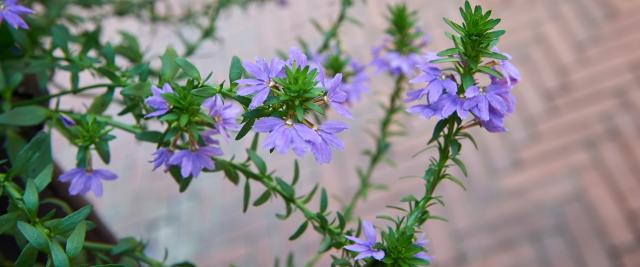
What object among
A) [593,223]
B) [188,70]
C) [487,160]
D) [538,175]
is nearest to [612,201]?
[593,223]

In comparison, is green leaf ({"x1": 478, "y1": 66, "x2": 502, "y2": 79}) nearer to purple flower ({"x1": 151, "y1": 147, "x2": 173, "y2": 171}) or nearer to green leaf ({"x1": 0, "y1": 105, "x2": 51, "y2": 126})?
purple flower ({"x1": 151, "y1": 147, "x2": 173, "y2": 171})

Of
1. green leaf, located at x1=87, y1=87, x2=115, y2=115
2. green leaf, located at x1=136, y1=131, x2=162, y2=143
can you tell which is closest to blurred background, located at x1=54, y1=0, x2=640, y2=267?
green leaf, located at x1=87, y1=87, x2=115, y2=115

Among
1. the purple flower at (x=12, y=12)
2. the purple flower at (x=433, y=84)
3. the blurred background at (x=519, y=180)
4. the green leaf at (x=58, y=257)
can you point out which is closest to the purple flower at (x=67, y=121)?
the purple flower at (x=12, y=12)

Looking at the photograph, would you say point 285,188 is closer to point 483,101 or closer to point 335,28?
point 483,101

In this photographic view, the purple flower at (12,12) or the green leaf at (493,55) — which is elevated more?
the green leaf at (493,55)

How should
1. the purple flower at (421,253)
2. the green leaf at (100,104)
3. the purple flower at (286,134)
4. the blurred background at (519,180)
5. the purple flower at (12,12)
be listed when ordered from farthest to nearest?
the blurred background at (519,180) < the green leaf at (100,104) < the purple flower at (12,12) < the purple flower at (421,253) < the purple flower at (286,134)

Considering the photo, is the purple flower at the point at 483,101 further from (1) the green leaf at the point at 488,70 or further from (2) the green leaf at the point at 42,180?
(2) the green leaf at the point at 42,180

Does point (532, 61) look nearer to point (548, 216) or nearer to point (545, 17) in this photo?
point (545, 17)
